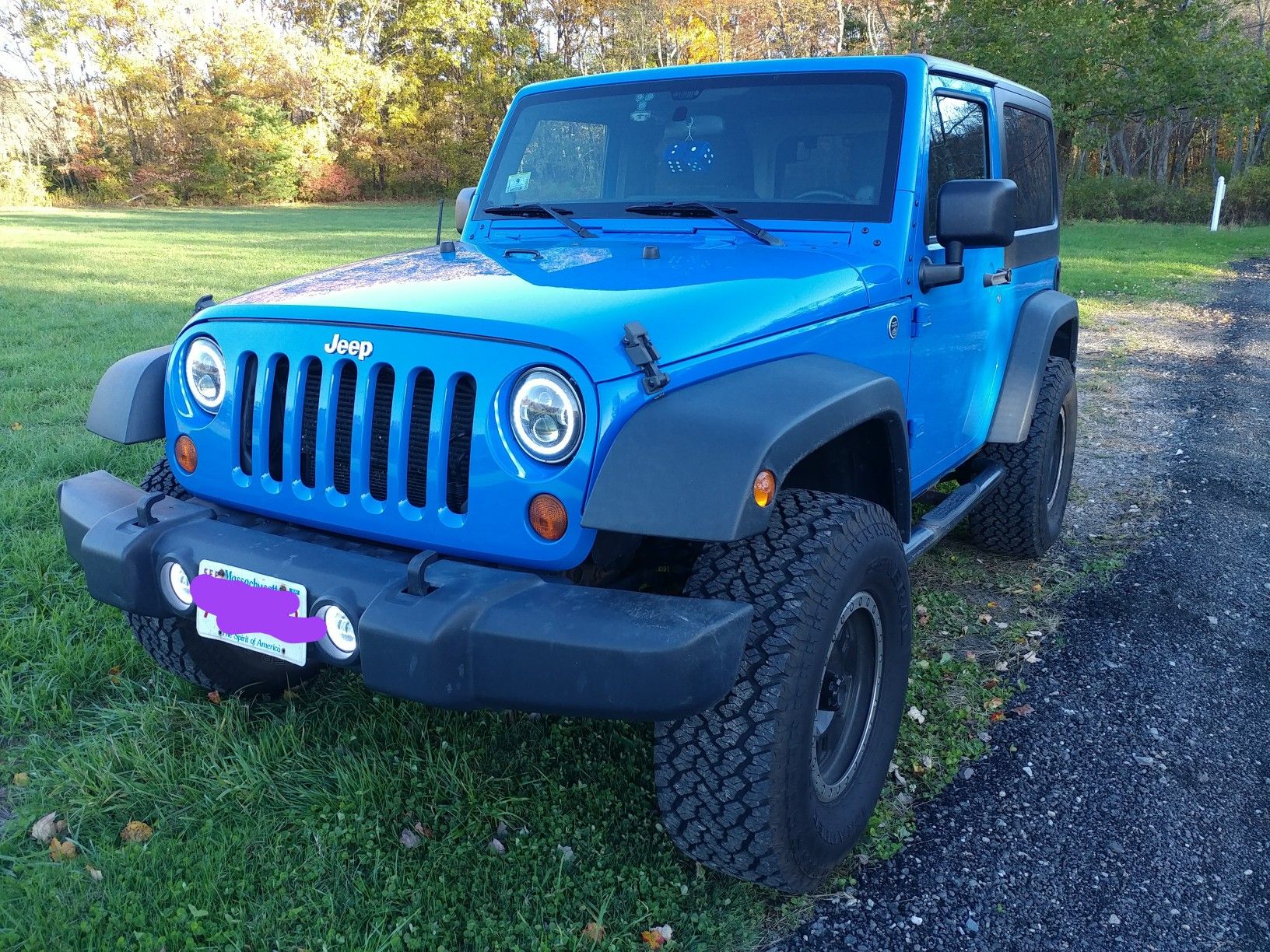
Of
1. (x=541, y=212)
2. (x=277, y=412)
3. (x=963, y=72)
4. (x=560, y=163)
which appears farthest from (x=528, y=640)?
(x=963, y=72)

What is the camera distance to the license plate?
7.27 ft

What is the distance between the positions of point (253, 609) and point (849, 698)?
1492mm

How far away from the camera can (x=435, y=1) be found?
4416 cm

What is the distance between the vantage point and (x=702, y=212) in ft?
10.6

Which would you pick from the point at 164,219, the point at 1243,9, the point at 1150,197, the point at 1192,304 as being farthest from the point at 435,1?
the point at 1192,304

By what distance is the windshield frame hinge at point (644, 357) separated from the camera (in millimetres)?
2146

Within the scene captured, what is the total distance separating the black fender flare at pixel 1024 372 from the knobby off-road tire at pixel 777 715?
A: 1845mm

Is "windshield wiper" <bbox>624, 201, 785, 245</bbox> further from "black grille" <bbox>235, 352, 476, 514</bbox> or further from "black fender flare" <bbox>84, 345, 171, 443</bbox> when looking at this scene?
"black fender flare" <bbox>84, 345, 171, 443</bbox>

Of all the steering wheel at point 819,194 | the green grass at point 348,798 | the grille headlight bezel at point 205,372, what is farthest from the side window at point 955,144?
the grille headlight bezel at point 205,372

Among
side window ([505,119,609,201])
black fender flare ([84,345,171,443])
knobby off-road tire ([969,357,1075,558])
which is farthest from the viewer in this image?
knobby off-road tire ([969,357,1075,558])

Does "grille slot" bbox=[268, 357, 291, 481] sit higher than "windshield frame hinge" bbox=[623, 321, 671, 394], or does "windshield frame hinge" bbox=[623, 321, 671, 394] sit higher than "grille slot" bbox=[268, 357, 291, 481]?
"windshield frame hinge" bbox=[623, 321, 671, 394]

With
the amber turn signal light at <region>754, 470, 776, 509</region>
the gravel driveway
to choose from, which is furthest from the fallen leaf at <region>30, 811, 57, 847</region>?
the amber turn signal light at <region>754, 470, 776, 509</region>

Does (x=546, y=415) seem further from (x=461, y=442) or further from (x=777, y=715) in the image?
(x=777, y=715)

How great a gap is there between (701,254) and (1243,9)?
54.9m
